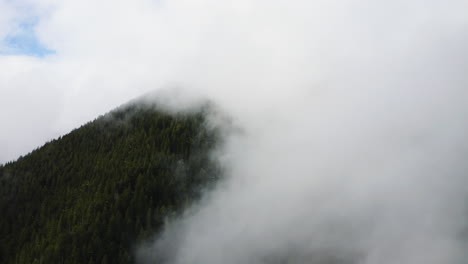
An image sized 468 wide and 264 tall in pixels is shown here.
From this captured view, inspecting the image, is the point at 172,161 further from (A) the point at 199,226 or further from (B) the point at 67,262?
(B) the point at 67,262

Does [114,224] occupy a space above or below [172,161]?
below

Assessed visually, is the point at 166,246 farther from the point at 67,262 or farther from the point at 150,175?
the point at 67,262

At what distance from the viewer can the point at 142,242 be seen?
14600cm

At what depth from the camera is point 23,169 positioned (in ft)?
620

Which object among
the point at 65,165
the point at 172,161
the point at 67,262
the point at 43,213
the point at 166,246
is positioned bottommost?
the point at 67,262

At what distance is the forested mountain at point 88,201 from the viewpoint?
133500 millimetres

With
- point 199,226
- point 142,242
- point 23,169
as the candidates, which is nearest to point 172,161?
point 199,226

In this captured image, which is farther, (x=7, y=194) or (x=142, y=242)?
(x=7, y=194)

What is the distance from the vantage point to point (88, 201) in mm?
152875

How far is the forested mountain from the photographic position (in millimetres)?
133500

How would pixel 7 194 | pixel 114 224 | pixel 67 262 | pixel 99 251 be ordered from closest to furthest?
1. pixel 67 262
2. pixel 99 251
3. pixel 114 224
4. pixel 7 194

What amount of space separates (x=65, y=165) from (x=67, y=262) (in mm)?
78551

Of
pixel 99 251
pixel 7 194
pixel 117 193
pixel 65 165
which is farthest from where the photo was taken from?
pixel 65 165

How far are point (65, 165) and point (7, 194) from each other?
2959cm
